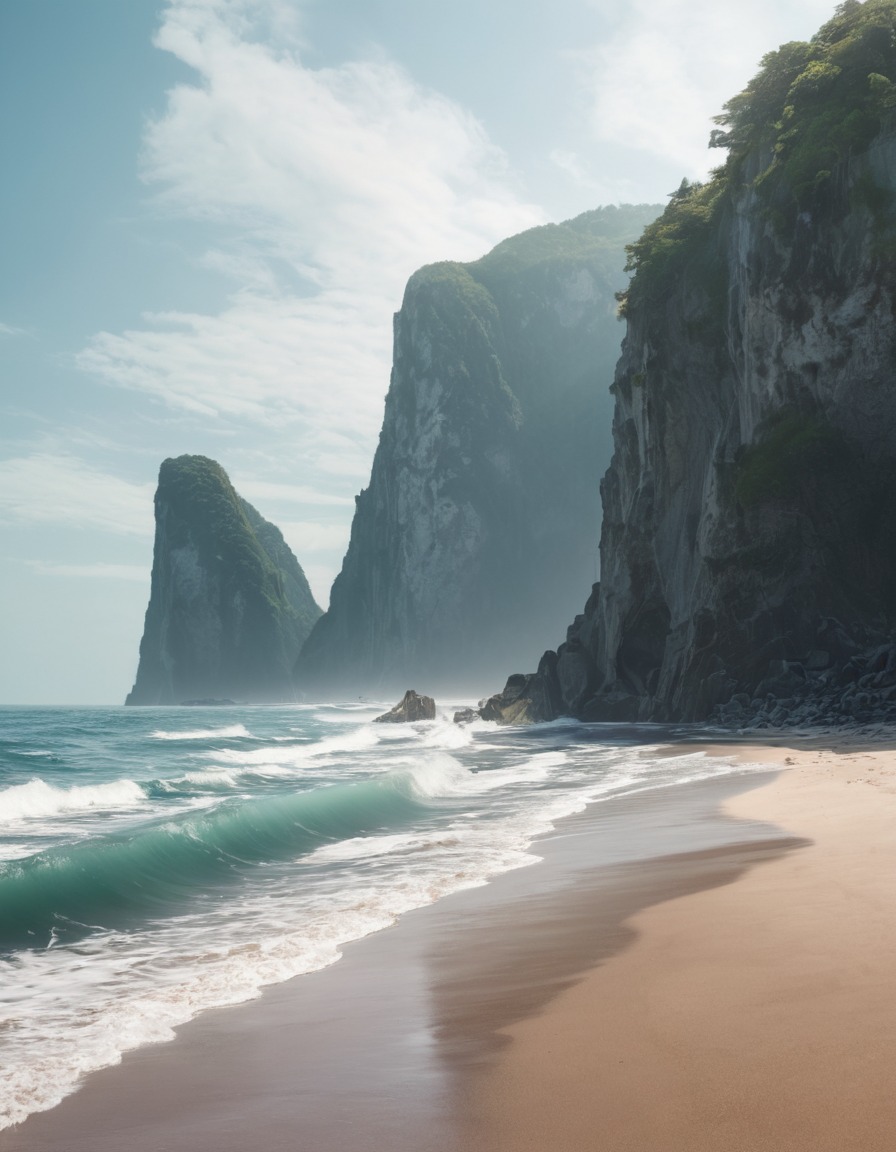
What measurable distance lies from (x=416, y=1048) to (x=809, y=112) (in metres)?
33.3

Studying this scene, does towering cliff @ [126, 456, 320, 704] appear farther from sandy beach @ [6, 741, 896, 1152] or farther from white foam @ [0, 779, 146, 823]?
sandy beach @ [6, 741, 896, 1152]

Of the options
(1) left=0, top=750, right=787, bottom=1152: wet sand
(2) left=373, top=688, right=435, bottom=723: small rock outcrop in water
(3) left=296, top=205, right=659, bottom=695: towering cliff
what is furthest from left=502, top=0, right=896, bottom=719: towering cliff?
(3) left=296, top=205, right=659, bottom=695: towering cliff

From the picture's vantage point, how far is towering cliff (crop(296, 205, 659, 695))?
11750 centimetres

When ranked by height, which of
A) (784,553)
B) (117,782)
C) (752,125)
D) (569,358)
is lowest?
(117,782)

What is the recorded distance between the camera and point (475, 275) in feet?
444

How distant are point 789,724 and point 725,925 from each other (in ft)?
70.2

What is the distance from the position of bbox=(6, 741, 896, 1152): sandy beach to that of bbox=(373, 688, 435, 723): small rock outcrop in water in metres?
46.2

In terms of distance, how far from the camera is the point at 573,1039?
3617mm

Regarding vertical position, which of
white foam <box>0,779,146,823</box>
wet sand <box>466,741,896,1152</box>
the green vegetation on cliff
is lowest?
white foam <box>0,779,146,823</box>

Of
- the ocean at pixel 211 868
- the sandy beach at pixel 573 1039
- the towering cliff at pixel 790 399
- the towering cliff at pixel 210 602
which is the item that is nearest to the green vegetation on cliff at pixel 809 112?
the towering cliff at pixel 790 399

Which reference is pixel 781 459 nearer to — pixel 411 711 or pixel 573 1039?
pixel 573 1039

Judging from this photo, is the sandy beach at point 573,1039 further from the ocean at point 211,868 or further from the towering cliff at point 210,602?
the towering cliff at point 210,602

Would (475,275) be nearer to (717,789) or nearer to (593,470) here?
(593,470)

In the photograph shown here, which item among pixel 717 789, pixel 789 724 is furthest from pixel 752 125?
pixel 717 789
